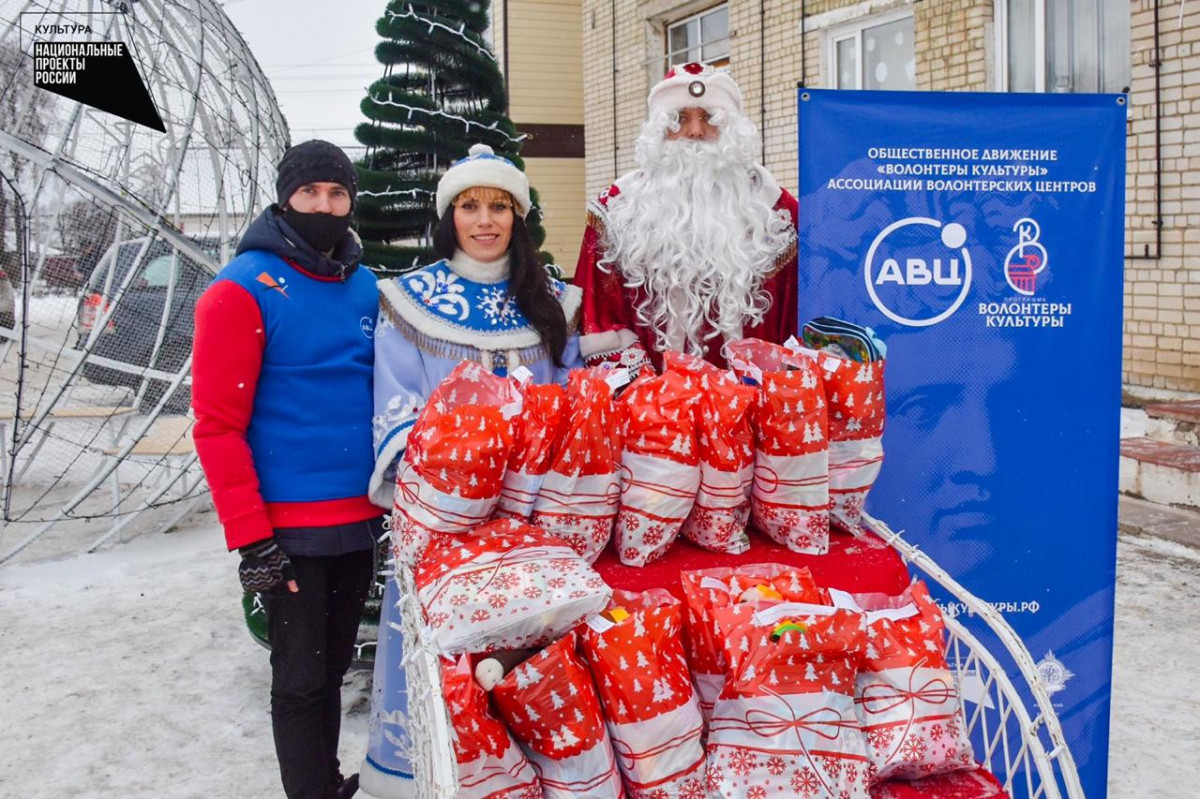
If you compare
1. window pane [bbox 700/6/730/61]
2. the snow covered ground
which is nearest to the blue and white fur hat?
the snow covered ground

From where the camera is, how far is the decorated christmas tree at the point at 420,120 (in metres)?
3.50

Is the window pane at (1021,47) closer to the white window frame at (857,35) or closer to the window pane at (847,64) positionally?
the white window frame at (857,35)

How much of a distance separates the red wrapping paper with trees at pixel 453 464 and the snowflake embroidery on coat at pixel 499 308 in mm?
478

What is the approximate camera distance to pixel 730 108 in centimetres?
290

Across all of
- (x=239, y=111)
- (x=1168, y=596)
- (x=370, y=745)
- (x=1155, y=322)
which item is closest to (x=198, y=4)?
(x=239, y=111)

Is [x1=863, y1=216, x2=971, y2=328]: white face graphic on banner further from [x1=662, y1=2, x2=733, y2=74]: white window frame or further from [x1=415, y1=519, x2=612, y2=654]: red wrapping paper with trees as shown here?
[x1=662, y1=2, x2=733, y2=74]: white window frame

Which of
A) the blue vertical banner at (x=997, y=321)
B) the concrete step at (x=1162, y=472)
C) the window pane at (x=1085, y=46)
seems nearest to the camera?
the blue vertical banner at (x=997, y=321)

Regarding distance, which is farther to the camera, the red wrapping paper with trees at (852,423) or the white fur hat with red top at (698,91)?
the white fur hat with red top at (698,91)

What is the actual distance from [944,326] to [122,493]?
19.7ft

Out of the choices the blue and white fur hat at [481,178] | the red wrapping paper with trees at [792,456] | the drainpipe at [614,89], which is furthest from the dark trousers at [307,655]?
the drainpipe at [614,89]

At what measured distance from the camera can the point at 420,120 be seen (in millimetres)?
3514

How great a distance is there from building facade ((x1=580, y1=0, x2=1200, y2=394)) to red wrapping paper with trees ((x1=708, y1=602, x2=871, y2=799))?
521cm

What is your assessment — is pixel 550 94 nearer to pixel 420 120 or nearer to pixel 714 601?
pixel 420 120

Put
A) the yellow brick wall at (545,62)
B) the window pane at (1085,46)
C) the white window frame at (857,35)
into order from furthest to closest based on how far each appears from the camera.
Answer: the yellow brick wall at (545,62)
the white window frame at (857,35)
the window pane at (1085,46)
